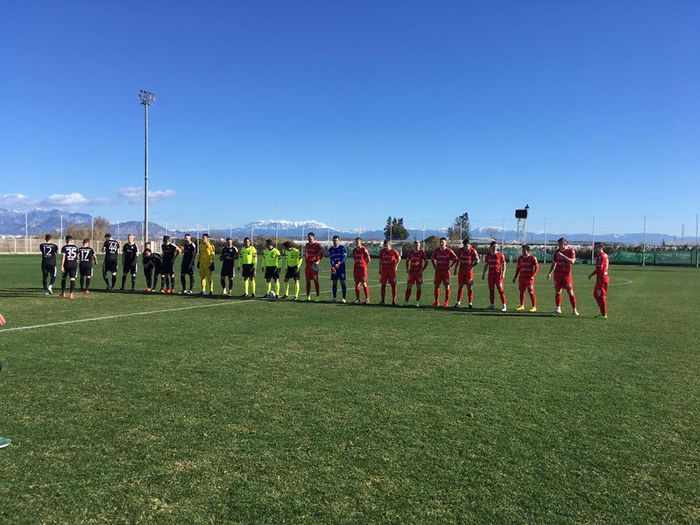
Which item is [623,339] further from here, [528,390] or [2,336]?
[2,336]

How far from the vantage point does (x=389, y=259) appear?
52.9 ft

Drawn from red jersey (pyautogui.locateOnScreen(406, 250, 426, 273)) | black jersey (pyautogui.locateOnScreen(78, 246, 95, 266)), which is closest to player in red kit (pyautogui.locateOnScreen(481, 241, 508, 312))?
red jersey (pyautogui.locateOnScreen(406, 250, 426, 273))

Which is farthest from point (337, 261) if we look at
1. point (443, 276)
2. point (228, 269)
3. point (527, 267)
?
Answer: point (527, 267)

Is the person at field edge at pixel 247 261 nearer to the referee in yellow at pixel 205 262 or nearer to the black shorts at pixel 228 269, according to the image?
the black shorts at pixel 228 269

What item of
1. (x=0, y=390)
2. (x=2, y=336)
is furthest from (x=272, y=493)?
(x=2, y=336)

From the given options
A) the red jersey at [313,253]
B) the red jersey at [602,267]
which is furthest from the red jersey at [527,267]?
the red jersey at [313,253]

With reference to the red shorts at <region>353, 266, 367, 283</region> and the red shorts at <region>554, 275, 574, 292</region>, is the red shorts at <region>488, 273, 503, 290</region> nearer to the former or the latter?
the red shorts at <region>554, 275, 574, 292</region>

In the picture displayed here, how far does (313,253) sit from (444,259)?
160 inches

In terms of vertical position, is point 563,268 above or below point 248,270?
above

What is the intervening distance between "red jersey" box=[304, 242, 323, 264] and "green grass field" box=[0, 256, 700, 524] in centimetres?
650

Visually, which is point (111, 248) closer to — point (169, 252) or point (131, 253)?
point (131, 253)

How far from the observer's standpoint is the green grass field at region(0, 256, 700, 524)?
362cm

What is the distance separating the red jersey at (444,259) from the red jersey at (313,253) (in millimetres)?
3578

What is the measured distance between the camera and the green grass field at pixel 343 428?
11.9ft
